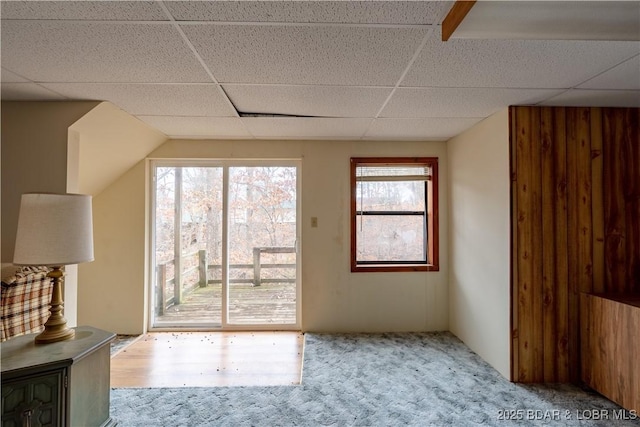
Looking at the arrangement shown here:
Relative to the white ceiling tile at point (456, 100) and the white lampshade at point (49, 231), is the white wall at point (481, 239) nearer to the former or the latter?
the white ceiling tile at point (456, 100)

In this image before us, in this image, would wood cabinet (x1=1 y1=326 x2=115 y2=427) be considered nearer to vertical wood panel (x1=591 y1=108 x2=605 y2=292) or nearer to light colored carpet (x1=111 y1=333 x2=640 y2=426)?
light colored carpet (x1=111 y1=333 x2=640 y2=426)

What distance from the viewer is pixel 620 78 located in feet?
6.26

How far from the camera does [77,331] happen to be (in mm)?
1742

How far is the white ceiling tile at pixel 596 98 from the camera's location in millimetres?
2129

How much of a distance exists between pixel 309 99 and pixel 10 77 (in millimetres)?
1987

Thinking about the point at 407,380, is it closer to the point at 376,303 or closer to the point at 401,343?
the point at 401,343


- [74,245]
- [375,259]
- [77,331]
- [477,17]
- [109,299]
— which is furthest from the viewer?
[375,259]

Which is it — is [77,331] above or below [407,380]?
above

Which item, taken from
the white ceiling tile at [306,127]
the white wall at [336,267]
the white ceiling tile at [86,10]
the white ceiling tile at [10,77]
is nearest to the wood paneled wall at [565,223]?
the white wall at [336,267]

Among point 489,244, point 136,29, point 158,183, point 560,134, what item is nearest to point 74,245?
point 136,29

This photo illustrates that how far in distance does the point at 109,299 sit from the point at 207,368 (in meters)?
1.63

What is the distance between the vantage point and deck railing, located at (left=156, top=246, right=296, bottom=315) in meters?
3.48

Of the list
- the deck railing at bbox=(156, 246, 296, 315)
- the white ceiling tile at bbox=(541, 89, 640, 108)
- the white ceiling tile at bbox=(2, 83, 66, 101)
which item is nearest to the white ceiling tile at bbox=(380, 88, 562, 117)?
the white ceiling tile at bbox=(541, 89, 640, 108)

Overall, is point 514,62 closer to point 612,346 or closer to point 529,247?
point 529,247
